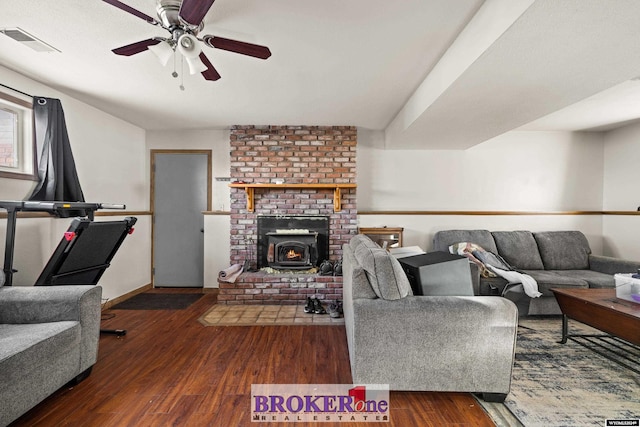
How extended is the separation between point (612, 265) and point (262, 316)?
409 centimetres

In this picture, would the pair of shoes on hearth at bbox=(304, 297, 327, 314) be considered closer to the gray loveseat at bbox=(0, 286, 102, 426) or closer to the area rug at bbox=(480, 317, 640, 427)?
the area rug at bbox=(480, 317, 640, 427)

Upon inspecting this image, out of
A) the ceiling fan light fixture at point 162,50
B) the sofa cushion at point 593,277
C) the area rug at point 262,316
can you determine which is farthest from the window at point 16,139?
the sofa cushion at point 593,277

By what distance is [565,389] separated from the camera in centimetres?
185

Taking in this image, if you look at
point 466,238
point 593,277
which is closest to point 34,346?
point 466,238

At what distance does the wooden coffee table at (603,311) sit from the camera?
191 cm

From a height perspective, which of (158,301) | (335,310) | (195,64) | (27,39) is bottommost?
(158,301)

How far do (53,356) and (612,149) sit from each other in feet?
21.1

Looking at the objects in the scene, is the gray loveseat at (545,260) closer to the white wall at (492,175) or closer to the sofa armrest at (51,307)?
the white wall at (492,175)

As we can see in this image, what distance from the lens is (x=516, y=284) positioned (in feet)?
9.87

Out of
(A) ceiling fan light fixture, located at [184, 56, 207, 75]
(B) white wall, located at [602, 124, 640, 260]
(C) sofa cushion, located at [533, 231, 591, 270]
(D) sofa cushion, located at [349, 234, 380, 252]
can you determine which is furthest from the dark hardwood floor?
(B) white wall, located at [602, 124, 640, 260]

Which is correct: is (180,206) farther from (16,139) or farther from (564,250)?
(564,250)

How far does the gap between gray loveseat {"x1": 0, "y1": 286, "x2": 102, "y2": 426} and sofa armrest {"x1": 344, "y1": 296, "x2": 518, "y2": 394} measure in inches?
70.1

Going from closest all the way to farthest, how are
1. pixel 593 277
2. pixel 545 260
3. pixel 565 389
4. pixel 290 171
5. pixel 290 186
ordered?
1. pixel 565 389
2. pixel 593 277
3. pixel 545 260
4. pixel 290 186
5. pixel 290 171

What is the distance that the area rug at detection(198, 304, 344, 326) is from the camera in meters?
2.96
